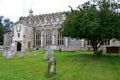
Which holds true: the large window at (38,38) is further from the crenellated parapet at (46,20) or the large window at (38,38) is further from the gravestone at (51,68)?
the gravestone at (51,68)

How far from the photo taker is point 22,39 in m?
72.0

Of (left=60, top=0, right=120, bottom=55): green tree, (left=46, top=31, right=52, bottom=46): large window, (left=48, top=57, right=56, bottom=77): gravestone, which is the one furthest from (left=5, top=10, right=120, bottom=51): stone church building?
(left=48, top=57, right=56, bottom=77): gravestone

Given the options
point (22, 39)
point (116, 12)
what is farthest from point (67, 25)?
point (22, 39)

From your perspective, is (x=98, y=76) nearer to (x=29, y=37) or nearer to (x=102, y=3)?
(x=102, y=3)

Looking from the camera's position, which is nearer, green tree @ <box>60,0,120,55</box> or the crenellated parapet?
green tree @ <box>60,0,120,55</box>

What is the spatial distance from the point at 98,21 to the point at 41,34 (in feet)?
160

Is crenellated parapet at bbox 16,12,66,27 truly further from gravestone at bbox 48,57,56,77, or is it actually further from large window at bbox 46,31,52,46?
gravestone at bbox 48,57,56,77

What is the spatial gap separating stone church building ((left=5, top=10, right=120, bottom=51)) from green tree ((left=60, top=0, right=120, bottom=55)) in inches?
1424

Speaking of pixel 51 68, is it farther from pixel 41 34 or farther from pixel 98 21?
pixel 41 34

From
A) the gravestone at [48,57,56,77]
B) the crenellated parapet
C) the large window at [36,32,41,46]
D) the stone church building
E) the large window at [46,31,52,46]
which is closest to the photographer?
the gravestone at [48,57,56,77]

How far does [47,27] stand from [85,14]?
46.5 metres

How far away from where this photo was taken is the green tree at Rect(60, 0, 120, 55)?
92.2ft

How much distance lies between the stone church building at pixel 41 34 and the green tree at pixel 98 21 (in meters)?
36.2

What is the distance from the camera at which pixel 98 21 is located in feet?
92.1
